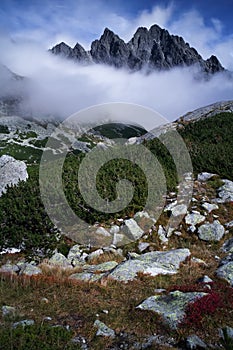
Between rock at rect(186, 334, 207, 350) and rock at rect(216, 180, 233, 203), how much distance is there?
12046 mm

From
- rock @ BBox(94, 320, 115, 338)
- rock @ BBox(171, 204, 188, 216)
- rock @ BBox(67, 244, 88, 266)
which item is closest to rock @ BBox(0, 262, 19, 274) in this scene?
rock @ BBox(67, 244, 88, 266)

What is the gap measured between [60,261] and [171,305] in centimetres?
583

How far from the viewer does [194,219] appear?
16.2 metres

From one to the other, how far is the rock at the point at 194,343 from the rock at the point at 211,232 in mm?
8426

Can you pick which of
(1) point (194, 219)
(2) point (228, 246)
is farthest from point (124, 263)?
(1) point (194, 219)

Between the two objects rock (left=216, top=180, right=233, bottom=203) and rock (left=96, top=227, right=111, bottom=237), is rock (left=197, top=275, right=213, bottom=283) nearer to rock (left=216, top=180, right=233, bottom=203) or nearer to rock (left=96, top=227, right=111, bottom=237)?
rock (left=96, top=227, right=111, bottom=237)

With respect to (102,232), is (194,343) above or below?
below

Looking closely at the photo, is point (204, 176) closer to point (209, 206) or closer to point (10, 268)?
point (209, 206)

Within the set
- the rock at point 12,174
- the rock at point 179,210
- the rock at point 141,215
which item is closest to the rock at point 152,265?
the rock at point 141,215

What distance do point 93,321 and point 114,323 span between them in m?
0.56

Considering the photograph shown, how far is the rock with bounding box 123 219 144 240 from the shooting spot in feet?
48.5

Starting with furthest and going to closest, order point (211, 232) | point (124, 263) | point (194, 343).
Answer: point (211, 232)
point (124, 263)
point (194, 343)

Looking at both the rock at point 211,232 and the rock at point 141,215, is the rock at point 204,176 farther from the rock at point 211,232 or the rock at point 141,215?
the rock at point 141,215

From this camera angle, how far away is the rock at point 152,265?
35.7ft
